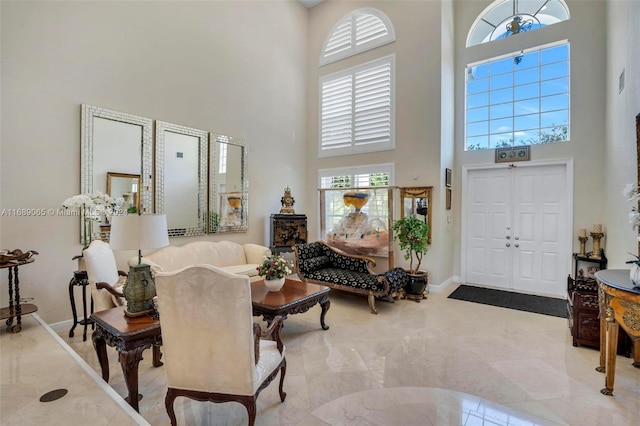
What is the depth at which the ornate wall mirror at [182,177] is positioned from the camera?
14.8 feet

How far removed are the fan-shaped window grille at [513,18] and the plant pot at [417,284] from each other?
4646 mm

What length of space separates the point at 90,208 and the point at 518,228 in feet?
21.7

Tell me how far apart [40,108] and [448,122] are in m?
6.05

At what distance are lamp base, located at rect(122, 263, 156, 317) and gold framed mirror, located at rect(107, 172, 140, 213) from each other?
2.23 m

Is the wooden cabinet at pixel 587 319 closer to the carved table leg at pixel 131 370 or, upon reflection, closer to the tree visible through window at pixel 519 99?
the tree visible through window at pixel 519 99

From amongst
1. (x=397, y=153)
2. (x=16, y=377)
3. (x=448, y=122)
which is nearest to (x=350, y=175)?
(x=397, y=153)

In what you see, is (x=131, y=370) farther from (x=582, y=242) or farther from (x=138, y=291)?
(x=582, y=242)

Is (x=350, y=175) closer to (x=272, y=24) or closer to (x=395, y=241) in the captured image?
(x=395, y=241)

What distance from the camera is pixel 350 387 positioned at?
2533mm

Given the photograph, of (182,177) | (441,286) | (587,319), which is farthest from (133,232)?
(441,286)

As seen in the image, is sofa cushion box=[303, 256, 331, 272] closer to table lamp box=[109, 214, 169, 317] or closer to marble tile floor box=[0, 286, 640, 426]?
marble tile floor box=[0, 286, 640, 426]

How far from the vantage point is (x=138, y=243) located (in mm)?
2184

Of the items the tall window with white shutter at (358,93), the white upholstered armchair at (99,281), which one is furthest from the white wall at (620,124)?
the white upholstered armchair at (99,281)

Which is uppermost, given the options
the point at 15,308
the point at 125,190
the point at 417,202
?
the point at 125,190
